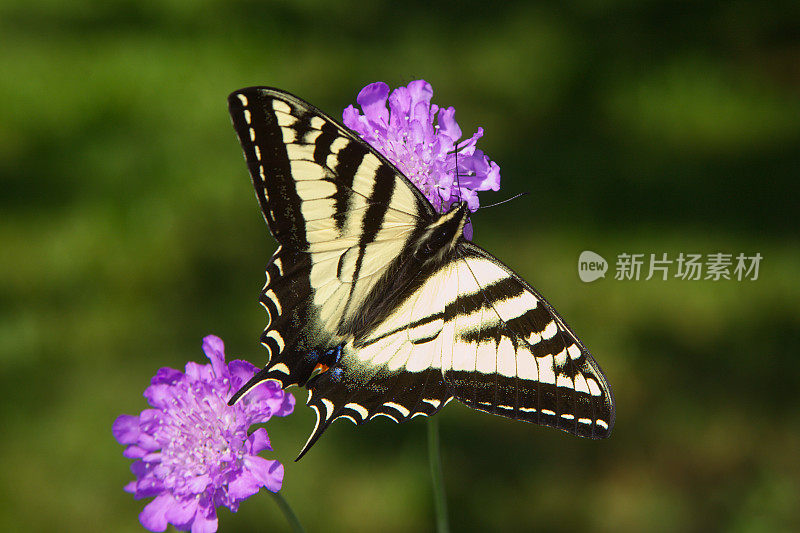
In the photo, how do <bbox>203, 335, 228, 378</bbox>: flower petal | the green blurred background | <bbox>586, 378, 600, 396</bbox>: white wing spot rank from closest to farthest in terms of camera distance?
<bbox>586, 378, 600, 396</bbox>: white wing spot, <bbox>203, 335, 228, 378</bbox>: flower petal, the green blurred background

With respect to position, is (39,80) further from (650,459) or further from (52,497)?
(650,459)

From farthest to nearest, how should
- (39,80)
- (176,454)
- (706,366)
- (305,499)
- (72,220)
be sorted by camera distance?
(39,80) → (72,220) → (706,366) → (305,499) → (176,454)

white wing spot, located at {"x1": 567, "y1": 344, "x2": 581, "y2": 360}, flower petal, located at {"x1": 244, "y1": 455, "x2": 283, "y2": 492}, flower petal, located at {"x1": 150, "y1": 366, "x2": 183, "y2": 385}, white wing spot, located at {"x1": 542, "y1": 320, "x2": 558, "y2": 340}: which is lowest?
flower petal, located at {"x1": 244, "y1": 455, "x2": 283, "y2": 492}

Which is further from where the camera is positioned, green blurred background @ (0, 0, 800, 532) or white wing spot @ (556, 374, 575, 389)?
green blurred background @ (0, 0, 800, 532)

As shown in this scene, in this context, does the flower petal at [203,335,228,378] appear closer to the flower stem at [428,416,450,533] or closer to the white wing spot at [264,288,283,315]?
the white wing spot at [264,288,283,315]

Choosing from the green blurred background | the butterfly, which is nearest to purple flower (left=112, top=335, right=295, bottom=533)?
the butterfly

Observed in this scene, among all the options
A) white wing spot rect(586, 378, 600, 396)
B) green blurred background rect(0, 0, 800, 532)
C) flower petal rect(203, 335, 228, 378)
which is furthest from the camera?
green blurred background rect(0, 0, 800, 532)

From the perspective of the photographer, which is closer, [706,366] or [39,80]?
[706,366]

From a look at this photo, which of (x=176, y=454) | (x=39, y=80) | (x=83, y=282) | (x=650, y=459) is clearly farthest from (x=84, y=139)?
(x=650, y=459)
